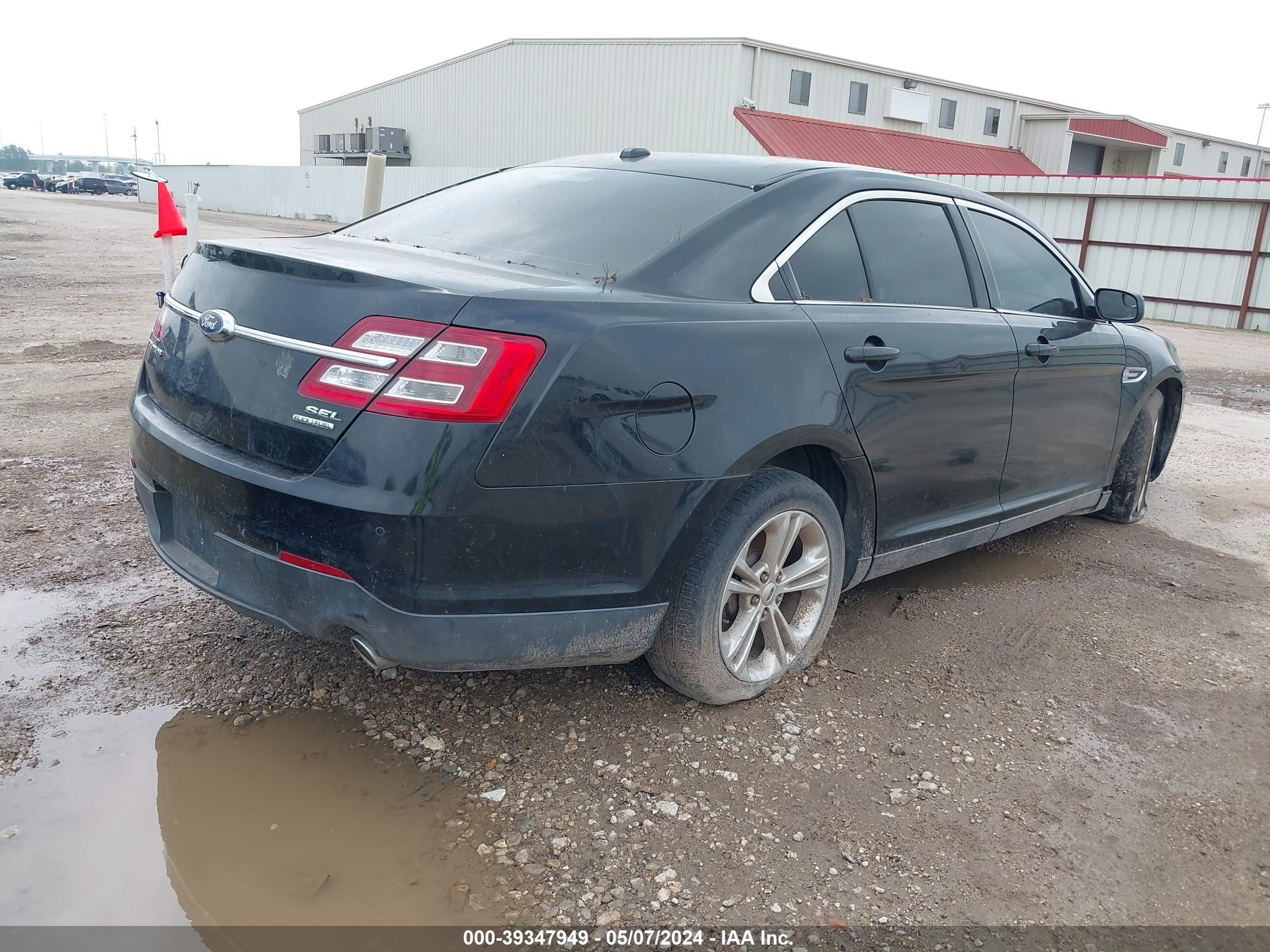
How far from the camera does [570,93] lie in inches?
1411

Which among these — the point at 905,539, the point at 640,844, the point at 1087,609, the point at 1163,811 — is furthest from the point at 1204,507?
the point at 640,844

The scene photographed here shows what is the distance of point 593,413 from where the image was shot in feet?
8.16

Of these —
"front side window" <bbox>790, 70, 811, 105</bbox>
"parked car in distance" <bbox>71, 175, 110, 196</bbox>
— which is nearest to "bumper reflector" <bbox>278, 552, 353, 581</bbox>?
"front side window" <bbox>790, 70, 811, 105</bbox>

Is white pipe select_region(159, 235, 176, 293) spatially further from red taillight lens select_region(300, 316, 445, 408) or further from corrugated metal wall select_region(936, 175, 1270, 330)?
corrugated metal wall select_region(936, 175, 1270, 330)

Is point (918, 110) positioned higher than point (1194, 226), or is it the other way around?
point (918, 110)

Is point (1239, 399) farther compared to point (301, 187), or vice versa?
point (301, 187)

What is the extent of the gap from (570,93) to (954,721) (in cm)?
3571

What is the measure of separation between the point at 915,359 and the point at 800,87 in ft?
108

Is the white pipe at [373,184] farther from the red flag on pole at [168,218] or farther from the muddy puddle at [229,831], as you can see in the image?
the muddy puddle at [229,831]

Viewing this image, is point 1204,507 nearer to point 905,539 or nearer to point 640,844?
point 905,539

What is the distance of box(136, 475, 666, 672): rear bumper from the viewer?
2457 mm

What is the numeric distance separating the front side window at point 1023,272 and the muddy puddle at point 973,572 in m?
1.16

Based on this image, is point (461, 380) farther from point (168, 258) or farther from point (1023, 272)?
point (168, 258)

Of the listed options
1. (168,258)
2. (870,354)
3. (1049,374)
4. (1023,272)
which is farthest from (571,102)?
A: (870,354)
